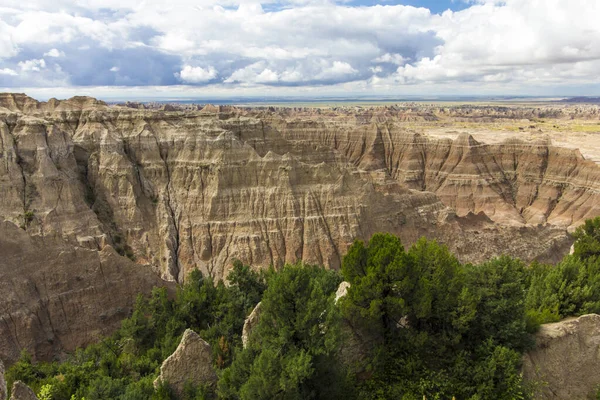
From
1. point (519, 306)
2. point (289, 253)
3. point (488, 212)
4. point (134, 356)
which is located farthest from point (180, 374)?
point (488, 212)

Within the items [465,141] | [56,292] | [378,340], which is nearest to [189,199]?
[56,292]

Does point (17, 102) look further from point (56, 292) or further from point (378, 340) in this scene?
point (378, 340)

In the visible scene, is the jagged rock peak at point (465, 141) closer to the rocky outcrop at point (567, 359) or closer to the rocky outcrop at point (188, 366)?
the rocky outcrop at point (567, 359)

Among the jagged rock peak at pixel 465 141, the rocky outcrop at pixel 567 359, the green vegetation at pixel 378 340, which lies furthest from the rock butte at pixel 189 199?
the jagged rock peak at pixel 465 141

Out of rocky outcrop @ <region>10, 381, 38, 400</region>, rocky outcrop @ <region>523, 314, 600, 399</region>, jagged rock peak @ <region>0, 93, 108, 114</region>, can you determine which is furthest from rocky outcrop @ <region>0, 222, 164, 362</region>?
jagged rock peak @ <region>0, 93, 108, 114</region>

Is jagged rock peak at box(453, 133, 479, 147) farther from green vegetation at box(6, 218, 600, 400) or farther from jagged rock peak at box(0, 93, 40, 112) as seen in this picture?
jagged rock peak at box(0, 93, 40, 112)
